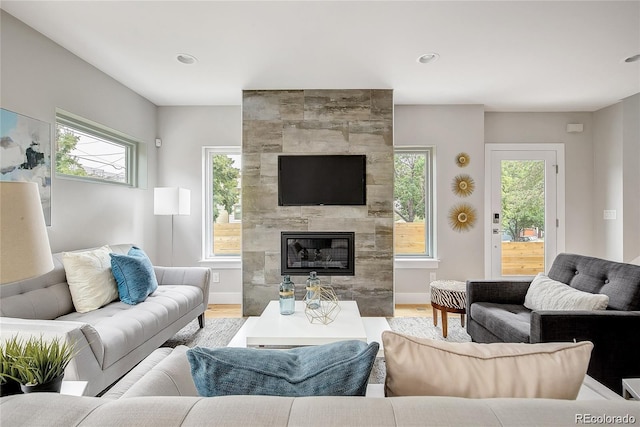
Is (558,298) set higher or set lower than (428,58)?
lower

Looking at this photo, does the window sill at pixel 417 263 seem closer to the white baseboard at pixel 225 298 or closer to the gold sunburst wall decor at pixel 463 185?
the gold sunburst wall decor at pixel 463 185

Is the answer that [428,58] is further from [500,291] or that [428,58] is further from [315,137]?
[500,291]

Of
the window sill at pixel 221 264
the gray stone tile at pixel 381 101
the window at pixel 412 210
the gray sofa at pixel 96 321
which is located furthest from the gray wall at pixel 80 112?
the window at pixel 412 210

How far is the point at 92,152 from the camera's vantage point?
3.41 m

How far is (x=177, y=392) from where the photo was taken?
0.99 metres

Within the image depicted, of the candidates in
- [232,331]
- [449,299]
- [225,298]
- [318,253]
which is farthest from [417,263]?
[225,298]

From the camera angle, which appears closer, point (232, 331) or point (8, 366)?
point (8, 366)

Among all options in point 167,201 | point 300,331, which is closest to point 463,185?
point 300,331

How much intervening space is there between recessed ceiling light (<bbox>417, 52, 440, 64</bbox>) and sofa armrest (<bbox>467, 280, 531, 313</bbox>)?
1979 millimetres

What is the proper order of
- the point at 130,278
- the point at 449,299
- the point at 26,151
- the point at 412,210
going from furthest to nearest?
the point at 412,210 → the point at 449,299 → the point at 130,278 → the point at 26,151

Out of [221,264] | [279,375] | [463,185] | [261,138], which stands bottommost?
[221,264]

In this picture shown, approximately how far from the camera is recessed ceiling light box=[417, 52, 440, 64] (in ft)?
9.73

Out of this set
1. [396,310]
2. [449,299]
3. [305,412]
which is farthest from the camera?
[396,310]

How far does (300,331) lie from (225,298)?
2428 millimetres
